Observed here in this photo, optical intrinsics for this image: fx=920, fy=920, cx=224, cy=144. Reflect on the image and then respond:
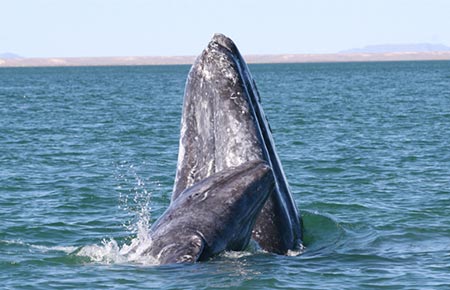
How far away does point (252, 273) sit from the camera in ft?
30.1

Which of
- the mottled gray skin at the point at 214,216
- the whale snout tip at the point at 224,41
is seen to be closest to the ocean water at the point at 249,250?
the mottled gray skin at the point at 214,216

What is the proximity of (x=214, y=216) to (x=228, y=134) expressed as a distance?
1.34m

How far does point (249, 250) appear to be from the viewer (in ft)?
29.5

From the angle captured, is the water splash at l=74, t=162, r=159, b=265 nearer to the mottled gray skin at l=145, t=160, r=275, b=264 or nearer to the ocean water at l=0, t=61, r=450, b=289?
the ocean water at l=0, t=61, r=450, b=289

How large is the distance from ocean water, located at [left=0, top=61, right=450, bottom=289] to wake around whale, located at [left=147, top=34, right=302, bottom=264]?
11.4 inches

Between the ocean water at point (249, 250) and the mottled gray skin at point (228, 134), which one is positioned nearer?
the mottled gray skin at point (228, 134)

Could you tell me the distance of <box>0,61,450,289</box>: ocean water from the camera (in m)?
9.48

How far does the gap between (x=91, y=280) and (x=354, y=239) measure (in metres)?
4.15

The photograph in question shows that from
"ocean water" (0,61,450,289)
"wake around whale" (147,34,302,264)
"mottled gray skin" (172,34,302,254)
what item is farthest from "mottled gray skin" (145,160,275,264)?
"mottled gray skin" (172,34,302,254)

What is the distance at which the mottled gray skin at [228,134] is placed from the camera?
936 centimetres

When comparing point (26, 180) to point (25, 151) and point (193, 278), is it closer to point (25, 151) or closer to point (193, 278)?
point (25, 151)

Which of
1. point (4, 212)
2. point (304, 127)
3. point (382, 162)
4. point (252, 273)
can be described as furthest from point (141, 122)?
point (252, 273)

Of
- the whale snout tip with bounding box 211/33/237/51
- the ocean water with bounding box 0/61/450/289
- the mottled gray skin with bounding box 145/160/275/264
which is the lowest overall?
the ocean water with bounding box 0/61/450/289

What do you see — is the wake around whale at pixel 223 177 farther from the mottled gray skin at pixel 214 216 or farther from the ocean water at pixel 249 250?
the ocean water at pixel 249 250
